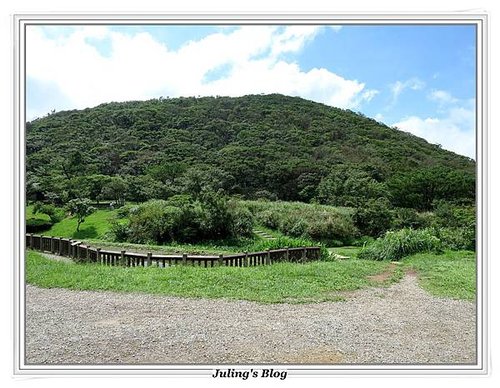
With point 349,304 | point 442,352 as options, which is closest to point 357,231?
point 349,304

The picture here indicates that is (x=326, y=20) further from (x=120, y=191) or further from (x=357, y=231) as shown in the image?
(x=120, y=191)

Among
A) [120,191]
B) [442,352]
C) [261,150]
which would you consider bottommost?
[442,352]

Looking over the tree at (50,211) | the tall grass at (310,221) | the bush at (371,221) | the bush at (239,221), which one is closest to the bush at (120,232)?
the tree at (50,211)

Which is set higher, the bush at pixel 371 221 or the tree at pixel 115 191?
the tree at pixel 115 191

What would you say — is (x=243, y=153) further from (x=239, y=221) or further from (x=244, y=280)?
(x=244, y=280)

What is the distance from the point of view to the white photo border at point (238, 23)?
3.11 metres

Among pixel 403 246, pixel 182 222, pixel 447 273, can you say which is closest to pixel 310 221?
pixel 403 246

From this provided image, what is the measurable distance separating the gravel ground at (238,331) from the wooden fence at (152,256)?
71.7 inches

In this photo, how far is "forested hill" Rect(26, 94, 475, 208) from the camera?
19.8 meters

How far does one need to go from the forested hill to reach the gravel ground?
12.1m

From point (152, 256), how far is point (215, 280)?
1.69 m

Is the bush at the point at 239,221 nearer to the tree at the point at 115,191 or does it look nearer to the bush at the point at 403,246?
the bush at the point at 403,246
